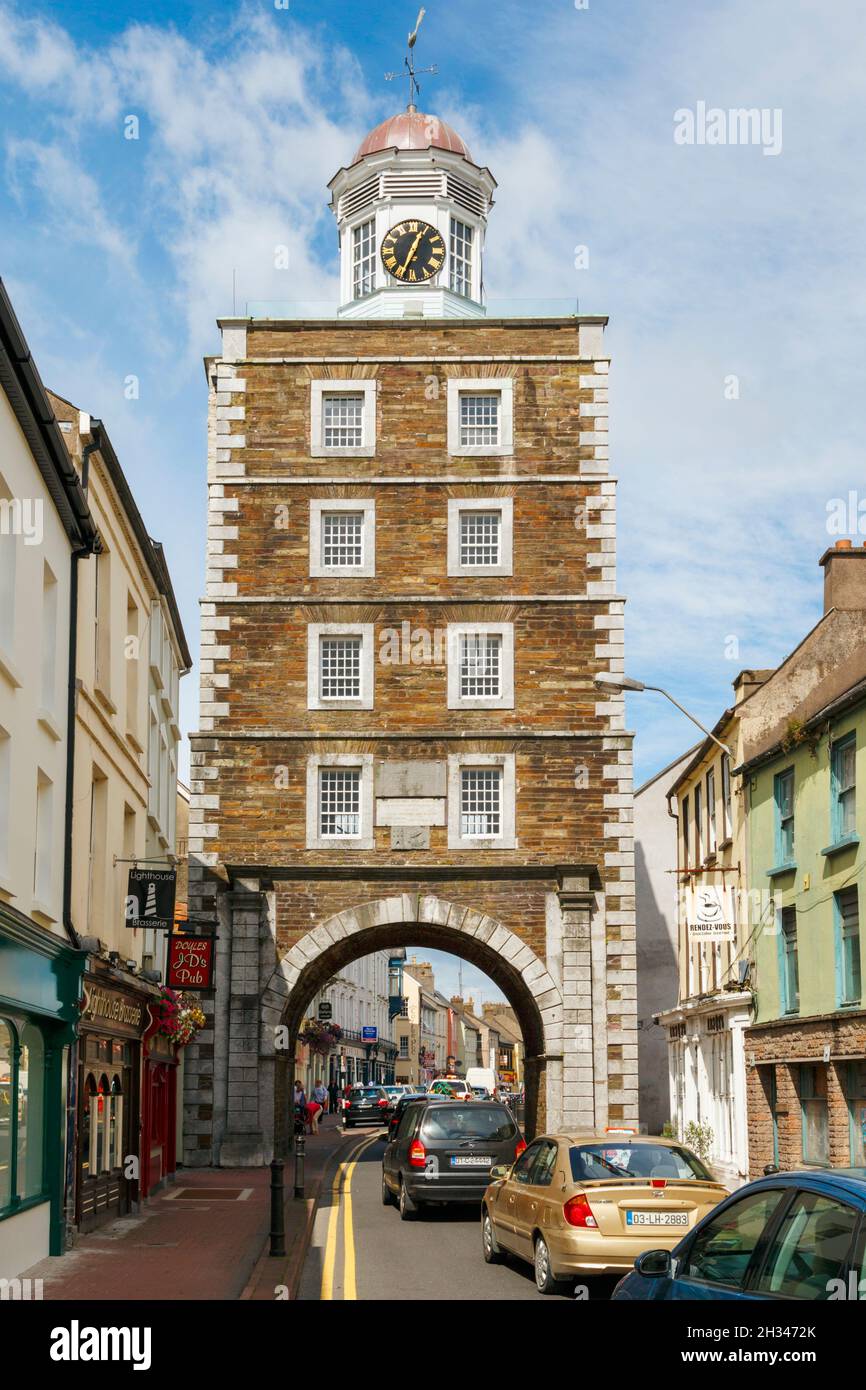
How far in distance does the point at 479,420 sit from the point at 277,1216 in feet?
76.4

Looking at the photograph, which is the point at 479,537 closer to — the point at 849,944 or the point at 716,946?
the point at 716,946

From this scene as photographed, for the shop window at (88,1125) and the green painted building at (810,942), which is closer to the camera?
the shop window at (88,1125)

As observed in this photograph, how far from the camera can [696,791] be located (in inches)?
1479

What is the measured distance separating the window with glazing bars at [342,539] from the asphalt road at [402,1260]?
14778 millimetres

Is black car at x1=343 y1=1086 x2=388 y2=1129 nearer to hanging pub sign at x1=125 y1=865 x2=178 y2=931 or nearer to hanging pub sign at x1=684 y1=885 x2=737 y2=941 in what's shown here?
hanging pub sign at x1=684 y1=885 x2=737 y2=941

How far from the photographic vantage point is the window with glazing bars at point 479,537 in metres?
35.7

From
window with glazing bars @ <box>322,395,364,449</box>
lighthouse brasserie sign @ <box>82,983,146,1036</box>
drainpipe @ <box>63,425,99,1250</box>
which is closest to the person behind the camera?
drainpipe @ <box>63,425,99,1250</box>

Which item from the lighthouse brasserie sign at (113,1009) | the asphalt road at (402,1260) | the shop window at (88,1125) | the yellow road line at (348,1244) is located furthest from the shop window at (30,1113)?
the yellow road line at (348,1244)

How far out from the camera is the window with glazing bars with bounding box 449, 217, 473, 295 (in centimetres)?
4103

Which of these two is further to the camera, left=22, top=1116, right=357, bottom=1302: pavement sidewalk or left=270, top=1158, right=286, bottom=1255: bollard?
left=270, top=1158, right=286, bottom=1255: bollard

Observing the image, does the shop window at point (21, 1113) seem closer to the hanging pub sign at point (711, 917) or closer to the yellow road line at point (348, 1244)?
the yellow road line at point (348, 1244)

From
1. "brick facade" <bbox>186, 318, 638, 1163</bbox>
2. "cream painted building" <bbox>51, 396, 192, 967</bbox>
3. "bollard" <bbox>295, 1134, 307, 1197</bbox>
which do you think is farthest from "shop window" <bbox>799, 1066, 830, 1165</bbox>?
"cream painted building" <bbox>51, 396, 192, 967</bbox>

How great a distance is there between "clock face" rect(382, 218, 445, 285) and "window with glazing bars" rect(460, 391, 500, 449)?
17.3ft
